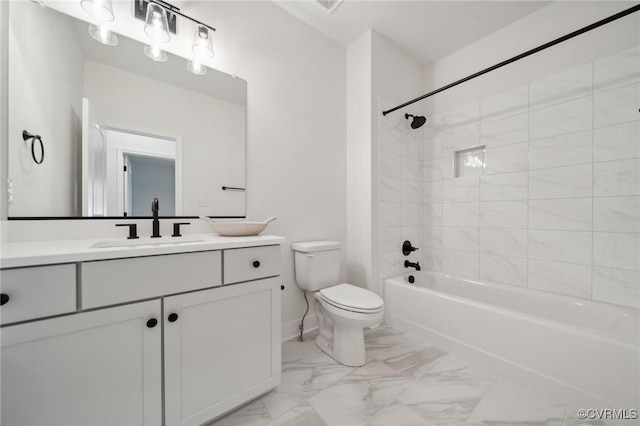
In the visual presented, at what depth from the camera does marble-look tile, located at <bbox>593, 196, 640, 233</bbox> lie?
155 cm

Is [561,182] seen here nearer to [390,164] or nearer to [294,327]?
[390,164]

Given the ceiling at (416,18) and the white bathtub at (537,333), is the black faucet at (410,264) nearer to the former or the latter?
the white bathtub at (537,333)

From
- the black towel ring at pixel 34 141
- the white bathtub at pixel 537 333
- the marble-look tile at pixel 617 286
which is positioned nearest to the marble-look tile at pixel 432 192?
the white bathtub at pixel 537 333

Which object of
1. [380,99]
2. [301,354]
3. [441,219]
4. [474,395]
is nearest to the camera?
[474,395]

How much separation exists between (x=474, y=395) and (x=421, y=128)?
2346 millimetres

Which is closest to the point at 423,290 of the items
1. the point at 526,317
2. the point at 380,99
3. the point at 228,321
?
the point at 526,317

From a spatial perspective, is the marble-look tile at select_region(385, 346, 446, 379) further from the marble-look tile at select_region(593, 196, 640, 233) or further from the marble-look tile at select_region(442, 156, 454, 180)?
the marble-look tile at select_region(442, 156, 454, 180)

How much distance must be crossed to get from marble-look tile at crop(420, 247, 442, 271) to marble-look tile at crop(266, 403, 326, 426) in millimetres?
1855

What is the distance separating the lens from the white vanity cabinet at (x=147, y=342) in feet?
2.47

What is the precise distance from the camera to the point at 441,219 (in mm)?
2506

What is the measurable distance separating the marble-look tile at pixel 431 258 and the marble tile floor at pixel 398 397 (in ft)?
3.24

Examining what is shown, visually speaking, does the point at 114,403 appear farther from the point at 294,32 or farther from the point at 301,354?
the point at 294,32

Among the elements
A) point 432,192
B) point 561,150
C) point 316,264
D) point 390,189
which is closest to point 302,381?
point 316,264

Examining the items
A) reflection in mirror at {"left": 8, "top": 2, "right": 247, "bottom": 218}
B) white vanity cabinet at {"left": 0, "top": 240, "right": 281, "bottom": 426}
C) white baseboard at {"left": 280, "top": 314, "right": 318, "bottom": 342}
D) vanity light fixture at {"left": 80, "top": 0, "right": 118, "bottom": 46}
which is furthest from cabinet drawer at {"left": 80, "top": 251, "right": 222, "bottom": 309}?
vanity light fixture at {"left": 80, "top": 0, "right": 118, "bottom": 46}
